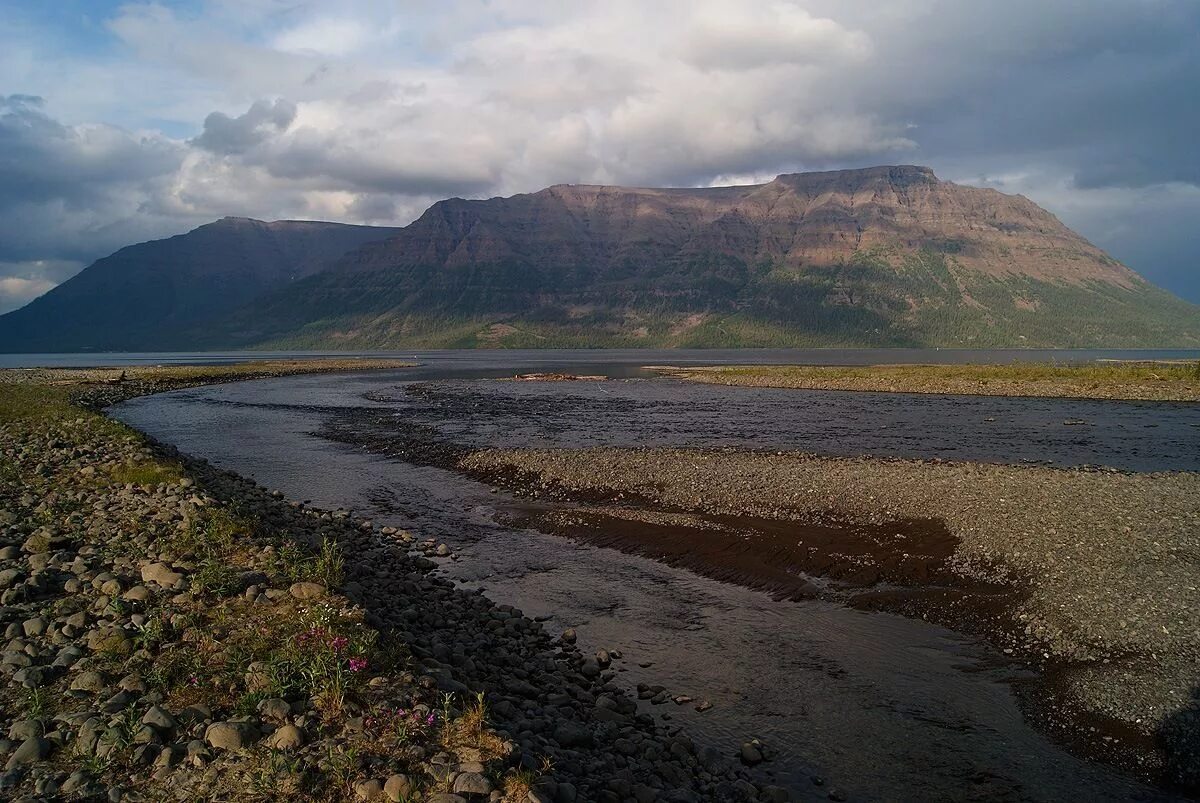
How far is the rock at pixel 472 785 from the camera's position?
7305 mm

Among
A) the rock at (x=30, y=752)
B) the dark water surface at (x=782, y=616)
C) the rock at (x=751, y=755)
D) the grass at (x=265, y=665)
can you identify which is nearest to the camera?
the rock at (x=30, y=752)

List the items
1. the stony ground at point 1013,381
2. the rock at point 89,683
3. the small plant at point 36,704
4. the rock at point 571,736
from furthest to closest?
the stony ground at point 1013,381 → the rock at point 571,736 → the rock at point 89,683 → the small plant at point 36,704

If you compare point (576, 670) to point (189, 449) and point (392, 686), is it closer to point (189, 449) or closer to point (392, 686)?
point (392, 686)

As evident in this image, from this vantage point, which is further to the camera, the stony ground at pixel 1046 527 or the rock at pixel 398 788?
the stony ground at pixel 1046 527

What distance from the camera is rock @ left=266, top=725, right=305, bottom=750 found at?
316 inches

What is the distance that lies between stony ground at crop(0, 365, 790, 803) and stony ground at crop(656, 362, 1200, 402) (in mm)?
78648

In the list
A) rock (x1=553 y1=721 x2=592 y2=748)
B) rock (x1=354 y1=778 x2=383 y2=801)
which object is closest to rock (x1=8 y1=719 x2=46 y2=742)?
rock (x1=354 y1=778 x2=383 y2=801)

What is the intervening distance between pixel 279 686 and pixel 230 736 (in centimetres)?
105

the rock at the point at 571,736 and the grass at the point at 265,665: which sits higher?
the grass at the point at 265,665

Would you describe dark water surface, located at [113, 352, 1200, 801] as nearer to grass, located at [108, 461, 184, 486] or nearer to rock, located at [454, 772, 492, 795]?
rock, located at [454, 772, 492, 795]

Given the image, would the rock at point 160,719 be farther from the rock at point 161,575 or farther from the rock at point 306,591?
the rock at point 161,575

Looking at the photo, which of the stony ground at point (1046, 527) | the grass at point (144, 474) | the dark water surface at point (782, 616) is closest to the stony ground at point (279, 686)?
the dark water surface at point (782, 616)

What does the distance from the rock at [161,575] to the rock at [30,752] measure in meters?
4.97

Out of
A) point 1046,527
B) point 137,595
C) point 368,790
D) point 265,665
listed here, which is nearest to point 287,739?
point 368,790
